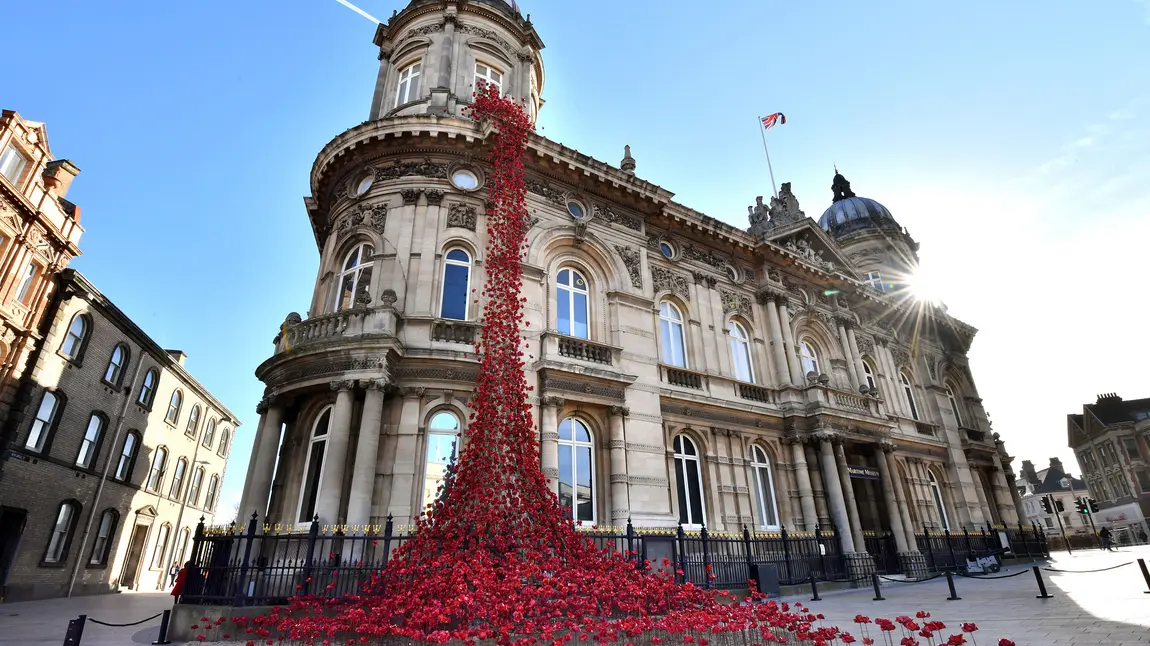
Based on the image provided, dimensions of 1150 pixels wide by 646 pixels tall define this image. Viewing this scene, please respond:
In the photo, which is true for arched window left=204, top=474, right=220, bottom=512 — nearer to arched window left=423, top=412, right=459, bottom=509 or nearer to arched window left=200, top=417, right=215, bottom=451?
arched window left=200, top=417, right=215, bottom=451

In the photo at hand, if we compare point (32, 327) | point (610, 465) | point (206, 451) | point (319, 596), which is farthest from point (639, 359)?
point (206, 451)

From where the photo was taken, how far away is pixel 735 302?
74.4 ft

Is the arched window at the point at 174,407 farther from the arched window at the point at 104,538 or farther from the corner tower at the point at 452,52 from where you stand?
the corner tower at the point at 452,52

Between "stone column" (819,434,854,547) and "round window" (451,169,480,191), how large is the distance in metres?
15.4

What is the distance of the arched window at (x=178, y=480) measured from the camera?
32094 millimetres

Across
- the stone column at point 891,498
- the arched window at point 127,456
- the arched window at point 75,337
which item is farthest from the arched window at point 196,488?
the stone column at point 891,498

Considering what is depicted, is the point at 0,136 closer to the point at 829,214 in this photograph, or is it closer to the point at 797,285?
the point at 797,285

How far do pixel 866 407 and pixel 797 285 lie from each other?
6.06 meters

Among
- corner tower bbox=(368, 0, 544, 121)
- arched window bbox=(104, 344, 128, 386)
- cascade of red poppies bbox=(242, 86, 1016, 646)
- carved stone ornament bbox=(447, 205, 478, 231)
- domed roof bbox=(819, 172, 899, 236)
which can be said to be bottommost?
cascade of red poppies bbox=(242, 86, 1016, 646)

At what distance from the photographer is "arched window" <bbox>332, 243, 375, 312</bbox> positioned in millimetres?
16766

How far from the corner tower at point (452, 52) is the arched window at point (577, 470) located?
1272 centimetres

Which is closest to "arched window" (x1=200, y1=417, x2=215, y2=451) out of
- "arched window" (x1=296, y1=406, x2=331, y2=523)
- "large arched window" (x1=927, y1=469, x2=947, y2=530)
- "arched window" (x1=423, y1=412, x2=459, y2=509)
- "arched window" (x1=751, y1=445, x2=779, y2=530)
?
"arched window" (x1=296, y1=406, x2=331, y2=523)

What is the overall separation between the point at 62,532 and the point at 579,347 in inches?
933

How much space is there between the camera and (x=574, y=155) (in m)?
19.2
